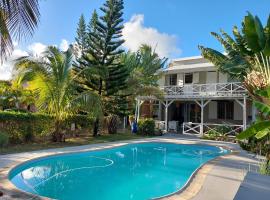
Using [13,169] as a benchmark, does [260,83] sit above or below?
above

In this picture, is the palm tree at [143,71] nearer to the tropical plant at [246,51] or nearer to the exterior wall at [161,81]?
the exterior wall at [161,81]

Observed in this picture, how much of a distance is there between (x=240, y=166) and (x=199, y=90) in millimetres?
12894

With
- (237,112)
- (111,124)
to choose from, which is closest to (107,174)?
(111,124)

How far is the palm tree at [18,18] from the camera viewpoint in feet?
14.4

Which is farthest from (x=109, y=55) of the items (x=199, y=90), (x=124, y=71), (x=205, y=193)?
(x=205, y=193)

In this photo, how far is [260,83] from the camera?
9133 mm

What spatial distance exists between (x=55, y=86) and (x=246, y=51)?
8.99 m

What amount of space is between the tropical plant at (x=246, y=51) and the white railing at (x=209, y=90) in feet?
10.5

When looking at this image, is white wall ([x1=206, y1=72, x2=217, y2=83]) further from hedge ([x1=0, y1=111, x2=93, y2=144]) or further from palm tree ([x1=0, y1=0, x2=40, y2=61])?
palm tree ([x1=0, y1=0, x2=40, y2=61])

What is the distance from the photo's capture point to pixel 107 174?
9.85m

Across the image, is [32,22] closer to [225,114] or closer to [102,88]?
[102,88]

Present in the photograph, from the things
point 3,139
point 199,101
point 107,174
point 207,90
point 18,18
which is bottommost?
point 107,174

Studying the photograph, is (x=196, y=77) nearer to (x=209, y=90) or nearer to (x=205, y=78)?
(x=205, y=78)

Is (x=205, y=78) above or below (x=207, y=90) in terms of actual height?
above
